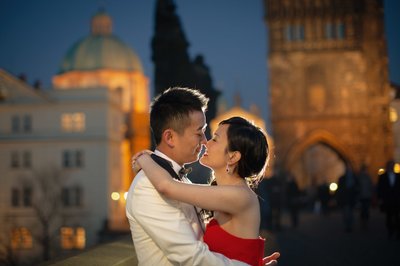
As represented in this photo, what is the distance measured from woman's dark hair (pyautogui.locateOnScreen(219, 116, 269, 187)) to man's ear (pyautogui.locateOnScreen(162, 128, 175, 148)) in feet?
1.15

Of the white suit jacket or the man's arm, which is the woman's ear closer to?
the white suit jacket

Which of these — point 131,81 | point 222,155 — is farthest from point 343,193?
point 131,81

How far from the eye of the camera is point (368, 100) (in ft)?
177

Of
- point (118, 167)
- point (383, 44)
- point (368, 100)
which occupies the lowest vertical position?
point (118, 167)

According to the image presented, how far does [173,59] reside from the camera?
57.9 feet

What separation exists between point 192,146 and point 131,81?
7179 centimetres

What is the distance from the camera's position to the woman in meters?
3.96

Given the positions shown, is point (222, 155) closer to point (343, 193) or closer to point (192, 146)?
point (192, 146)

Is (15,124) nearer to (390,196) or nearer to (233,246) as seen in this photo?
(390,196)

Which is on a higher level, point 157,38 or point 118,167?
point 157,38

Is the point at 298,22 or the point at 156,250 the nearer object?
the point at 156,250

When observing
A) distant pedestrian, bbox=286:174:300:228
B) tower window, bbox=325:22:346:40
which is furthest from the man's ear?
tower window, bbox=325:22:346:40

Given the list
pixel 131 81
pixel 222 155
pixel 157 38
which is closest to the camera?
pixel 222 155

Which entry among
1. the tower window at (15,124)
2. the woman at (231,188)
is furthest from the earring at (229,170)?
the tower window at (15,124)
